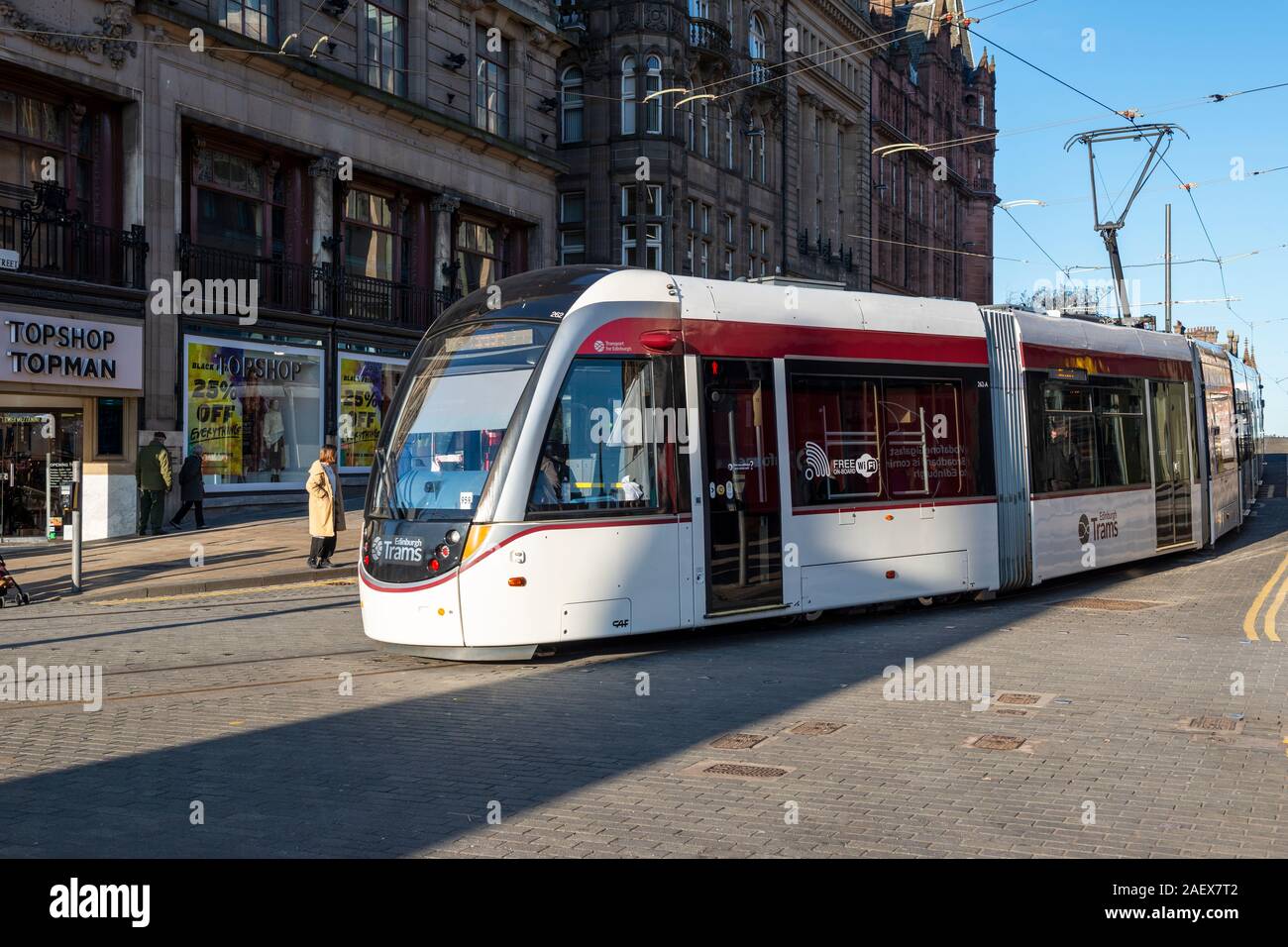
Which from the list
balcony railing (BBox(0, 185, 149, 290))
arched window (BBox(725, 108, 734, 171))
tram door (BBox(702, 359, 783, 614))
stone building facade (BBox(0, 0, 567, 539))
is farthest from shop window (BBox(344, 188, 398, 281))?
tram door (BBox(702, 359, 783, 614))

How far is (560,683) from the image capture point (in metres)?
10.2

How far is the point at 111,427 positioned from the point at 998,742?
65.9 feet

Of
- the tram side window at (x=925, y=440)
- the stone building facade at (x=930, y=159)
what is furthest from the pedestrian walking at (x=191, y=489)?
the stone building facade at (x=930, y=159)

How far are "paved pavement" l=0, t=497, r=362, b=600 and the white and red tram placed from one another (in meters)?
7.42

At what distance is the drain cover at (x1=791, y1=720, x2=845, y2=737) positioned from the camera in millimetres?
8172

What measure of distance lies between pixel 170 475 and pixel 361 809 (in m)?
18.9

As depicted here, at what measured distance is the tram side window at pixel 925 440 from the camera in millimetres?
13891

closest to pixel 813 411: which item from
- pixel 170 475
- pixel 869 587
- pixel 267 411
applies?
pixel 869 587

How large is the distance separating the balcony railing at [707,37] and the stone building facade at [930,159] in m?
16.5

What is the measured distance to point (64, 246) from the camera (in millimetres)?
23141

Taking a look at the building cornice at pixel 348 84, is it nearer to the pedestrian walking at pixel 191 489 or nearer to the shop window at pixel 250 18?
the shop window at pixel 250 18

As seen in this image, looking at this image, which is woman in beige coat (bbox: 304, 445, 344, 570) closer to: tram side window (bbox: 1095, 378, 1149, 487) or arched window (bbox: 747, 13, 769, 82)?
tram side window (bbox: 1095, 378, 1149, 487)
